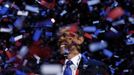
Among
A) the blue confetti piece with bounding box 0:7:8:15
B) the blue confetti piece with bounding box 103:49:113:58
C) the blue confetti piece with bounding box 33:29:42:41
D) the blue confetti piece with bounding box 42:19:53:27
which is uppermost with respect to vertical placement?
the blue confetti piece with bounding box 0:7:8:15

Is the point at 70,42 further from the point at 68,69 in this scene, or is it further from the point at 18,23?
the point at 18,23

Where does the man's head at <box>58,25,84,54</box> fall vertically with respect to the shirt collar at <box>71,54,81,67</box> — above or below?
above

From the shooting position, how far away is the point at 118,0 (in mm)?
2215

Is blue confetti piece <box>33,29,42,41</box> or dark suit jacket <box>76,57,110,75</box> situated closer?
dark suit jacket <box>76,57,110,75</box>

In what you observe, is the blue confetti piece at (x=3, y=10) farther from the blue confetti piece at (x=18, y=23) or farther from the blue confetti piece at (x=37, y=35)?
the blue confetti piece at (x=37, y=35)

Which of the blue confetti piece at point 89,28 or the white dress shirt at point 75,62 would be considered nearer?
the white dress shirt at point 75,62

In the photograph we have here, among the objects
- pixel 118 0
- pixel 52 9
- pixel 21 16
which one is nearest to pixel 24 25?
pixel 21 16

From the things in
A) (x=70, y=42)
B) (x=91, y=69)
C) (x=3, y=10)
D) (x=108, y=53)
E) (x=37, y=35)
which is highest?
(x=3, y=10)

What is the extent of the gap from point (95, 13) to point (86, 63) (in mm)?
731

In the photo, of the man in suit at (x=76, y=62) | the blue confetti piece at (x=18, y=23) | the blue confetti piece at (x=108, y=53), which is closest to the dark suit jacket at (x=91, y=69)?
the man in suit at (x=76, y=62)

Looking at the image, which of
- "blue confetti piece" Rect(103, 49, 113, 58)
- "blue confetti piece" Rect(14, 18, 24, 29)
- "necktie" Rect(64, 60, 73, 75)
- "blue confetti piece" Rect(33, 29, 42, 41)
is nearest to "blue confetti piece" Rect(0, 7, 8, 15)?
"blue confetti piece" Rect(14, 18, 24, 29)

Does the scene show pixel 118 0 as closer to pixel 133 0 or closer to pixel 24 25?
pixel 133 0

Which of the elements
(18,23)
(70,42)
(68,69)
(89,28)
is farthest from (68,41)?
(18,23)

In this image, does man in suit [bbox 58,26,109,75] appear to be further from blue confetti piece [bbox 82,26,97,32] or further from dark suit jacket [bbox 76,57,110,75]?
blue confetti piece [bbox 82,26,97,32]
